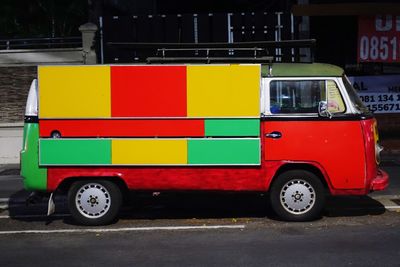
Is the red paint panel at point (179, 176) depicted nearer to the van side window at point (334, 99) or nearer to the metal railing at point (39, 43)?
the van side window at point (334, 99)

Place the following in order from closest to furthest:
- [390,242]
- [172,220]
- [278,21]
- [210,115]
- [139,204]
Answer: [390,242] → [210,115] → [172,220] → [139,204] → [278,21]

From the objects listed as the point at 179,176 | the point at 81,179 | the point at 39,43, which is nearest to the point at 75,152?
the point at 81,179

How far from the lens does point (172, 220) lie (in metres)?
8.43

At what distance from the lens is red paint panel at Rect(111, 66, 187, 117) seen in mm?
7816

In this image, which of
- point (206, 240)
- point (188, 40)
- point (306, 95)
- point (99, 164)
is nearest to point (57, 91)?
point (99, 164)

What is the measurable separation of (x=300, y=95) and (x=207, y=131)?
130 cm

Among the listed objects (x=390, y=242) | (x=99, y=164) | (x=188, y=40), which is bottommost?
(x=390, y=242)

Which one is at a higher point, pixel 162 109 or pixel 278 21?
pixel 278 21

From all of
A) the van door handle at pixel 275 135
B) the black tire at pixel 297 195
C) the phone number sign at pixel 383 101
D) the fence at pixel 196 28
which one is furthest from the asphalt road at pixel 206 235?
the fence at pixel 196 28

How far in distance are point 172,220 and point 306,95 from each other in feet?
8.24

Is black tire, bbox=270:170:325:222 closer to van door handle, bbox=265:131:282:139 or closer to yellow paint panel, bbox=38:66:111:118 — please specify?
van door handle, bbox=265:131:282:139

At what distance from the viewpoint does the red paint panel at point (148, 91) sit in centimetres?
782

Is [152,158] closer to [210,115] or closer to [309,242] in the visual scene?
[210,115]

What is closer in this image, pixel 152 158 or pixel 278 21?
pixel 152 158
